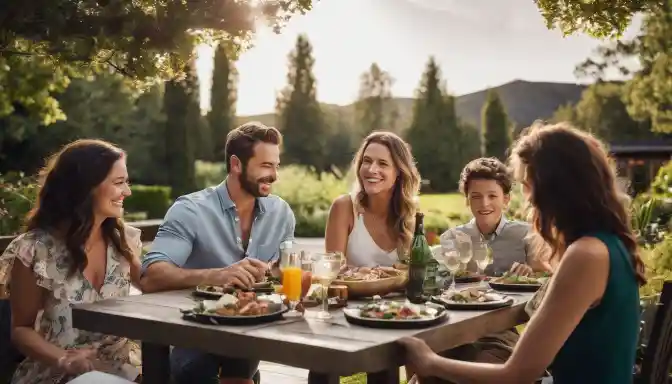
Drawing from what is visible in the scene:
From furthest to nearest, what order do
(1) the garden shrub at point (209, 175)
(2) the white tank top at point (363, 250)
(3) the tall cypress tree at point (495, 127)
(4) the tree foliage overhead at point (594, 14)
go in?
1. (3) the tall cypress tree at point (495, 127)
2. (1) the garden shrub at point (209, 175)
3. (4) the tree foliage overhead at point (594, 14)
4. (2) the white tank top at point (363, 250)

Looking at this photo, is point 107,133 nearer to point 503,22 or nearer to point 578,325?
point 503,22

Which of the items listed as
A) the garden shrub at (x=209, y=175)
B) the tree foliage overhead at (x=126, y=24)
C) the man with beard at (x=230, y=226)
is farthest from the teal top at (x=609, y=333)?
the garden shrub at (x=209, y=175)

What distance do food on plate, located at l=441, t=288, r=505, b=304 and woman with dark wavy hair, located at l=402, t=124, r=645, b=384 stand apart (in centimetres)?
62

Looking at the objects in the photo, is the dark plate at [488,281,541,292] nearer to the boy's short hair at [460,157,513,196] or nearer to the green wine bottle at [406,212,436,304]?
the green wine bottle at [406,212,436,304]

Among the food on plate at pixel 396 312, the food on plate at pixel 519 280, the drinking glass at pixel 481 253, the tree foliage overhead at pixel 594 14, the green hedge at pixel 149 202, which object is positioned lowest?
the green hedge at pixel 149 202

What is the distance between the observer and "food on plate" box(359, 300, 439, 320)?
2.65m

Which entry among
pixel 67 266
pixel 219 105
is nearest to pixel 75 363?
pixel 67 266

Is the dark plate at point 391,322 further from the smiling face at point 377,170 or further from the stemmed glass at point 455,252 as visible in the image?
the smiling face at point 377,170

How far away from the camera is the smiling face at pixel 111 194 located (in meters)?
3.27

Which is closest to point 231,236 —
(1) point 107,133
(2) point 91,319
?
(2) point 91,319

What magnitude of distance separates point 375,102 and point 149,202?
21.9m

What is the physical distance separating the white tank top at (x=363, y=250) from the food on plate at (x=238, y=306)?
1464 millimetres

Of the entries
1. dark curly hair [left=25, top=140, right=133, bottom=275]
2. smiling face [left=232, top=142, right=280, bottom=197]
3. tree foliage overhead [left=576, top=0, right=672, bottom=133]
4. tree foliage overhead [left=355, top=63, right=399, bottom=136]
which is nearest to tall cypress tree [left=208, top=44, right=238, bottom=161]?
tree foliage overhead [left=355, top=63, right=399, bottom=136]

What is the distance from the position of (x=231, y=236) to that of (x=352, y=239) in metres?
0.68
